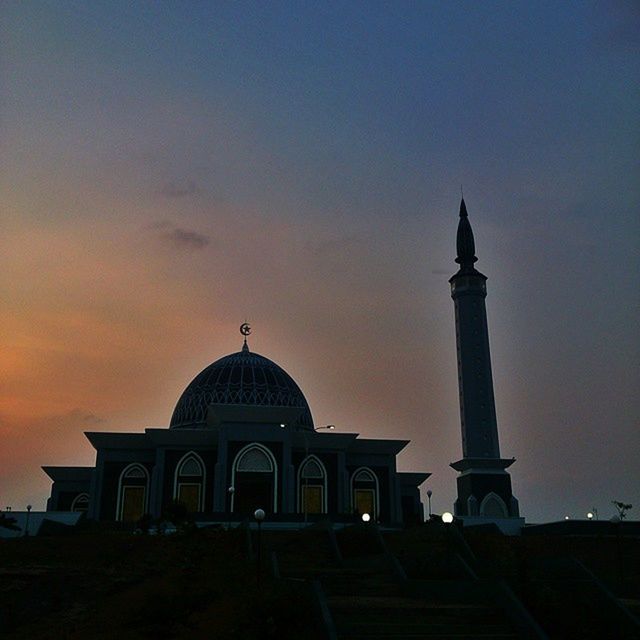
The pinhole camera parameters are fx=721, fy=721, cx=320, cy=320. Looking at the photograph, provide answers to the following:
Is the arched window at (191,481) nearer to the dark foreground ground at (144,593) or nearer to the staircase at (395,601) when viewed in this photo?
the dark foreground ground at (144,593)

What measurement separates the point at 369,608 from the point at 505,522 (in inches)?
1155

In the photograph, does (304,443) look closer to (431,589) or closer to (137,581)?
(137,581)

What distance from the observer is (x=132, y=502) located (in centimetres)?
4488

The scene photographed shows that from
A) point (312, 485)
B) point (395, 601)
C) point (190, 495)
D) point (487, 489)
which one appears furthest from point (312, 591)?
point (487, 489)

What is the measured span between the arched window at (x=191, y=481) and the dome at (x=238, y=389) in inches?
185

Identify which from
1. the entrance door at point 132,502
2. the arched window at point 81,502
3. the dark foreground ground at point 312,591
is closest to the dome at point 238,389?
the entrance door at point 132,502

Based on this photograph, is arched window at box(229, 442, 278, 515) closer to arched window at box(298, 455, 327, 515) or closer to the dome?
arched window at box(298, 455, 327, 515)

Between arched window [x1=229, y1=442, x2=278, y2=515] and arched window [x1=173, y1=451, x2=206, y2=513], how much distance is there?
250 centimetres

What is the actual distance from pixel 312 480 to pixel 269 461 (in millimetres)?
3766

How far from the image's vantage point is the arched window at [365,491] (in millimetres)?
47219

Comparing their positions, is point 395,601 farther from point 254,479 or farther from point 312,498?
point 312,498

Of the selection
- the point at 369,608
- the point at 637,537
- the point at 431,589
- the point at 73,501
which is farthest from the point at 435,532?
the point at 73,501

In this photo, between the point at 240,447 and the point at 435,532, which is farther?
the point at 240,447

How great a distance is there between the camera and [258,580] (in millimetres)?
17078
